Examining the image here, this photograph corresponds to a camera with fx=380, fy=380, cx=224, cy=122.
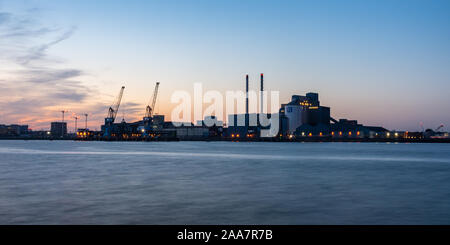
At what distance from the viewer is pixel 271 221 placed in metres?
16.9

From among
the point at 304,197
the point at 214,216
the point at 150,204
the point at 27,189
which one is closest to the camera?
the point at 214,216

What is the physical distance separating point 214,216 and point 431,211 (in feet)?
38.2

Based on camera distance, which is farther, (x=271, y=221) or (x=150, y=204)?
(x=150, y=204)

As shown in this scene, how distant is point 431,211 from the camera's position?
66.2 feet

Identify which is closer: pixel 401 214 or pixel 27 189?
pixel 401 214

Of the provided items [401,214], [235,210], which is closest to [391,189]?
[401,214]

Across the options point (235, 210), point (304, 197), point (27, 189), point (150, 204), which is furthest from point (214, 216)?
point (27, 189)
